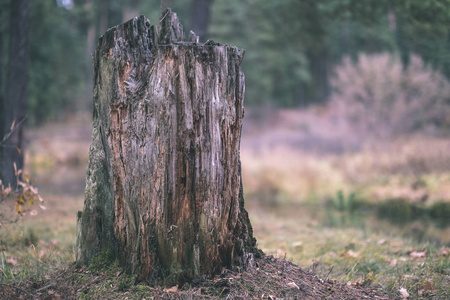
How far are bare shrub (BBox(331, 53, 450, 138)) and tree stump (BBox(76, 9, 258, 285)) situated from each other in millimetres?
14937

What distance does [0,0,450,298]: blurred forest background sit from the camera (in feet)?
16.6

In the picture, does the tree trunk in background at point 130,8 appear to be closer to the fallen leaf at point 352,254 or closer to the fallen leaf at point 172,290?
the fallen leaf at point 352,254

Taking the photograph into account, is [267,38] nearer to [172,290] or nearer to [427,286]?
[427,286]

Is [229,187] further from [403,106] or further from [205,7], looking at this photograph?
[403,106]

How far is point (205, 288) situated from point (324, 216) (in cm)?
783

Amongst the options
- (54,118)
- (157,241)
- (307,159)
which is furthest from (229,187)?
(54,118)

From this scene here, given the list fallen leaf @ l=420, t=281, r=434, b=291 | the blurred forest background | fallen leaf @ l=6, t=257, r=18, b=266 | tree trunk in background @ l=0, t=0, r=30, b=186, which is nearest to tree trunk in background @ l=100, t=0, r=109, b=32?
the blurred forest background

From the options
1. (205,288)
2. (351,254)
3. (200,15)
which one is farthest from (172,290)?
(200,15)

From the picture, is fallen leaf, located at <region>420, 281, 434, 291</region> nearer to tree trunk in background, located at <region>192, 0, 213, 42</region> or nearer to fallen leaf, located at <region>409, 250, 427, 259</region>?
fallen leaf, located at <region>409, 250, 427, 259</region>

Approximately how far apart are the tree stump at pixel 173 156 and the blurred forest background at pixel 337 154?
76 centimetres

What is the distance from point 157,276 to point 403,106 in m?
15.8

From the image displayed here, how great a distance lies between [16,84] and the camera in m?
7.57

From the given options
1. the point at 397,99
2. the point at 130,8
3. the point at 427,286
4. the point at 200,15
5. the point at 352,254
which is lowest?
the point at 352,254

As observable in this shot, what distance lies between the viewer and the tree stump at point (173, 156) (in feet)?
9.09
